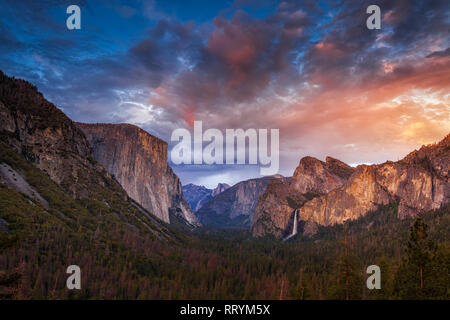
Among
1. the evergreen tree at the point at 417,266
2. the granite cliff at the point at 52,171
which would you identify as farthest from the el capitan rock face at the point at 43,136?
the evergreen tree at the point at 417,266

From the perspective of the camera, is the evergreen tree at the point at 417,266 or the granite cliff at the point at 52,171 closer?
the evergreen tree at the point at 417,266

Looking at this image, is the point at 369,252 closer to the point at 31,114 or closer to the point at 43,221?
the point at 43,221

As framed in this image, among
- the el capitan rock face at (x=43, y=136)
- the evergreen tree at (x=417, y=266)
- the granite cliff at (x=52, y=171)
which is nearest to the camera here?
the evergreen tree at (x=417, y=266)

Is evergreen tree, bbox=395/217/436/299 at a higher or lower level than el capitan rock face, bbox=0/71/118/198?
lower

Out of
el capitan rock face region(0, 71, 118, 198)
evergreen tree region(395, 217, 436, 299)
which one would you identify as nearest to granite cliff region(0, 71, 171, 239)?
el capitan rock face region(0, 71, 118, 198)

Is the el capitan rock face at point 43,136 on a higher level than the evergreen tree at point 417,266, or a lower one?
higher

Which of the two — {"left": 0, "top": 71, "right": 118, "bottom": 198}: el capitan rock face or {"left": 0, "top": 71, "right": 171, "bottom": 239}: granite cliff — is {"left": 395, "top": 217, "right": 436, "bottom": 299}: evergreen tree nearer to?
{"left": 0, "top": 71, "right": 171, "bottom": 239}: granite cliff

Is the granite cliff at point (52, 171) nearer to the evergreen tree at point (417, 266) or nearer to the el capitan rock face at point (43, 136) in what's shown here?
the el capitan rock face at point (43, 136)

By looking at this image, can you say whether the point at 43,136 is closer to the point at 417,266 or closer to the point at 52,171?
the point at 52,171

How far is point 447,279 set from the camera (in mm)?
44594

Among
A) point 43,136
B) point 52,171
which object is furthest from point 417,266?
point 43,136
